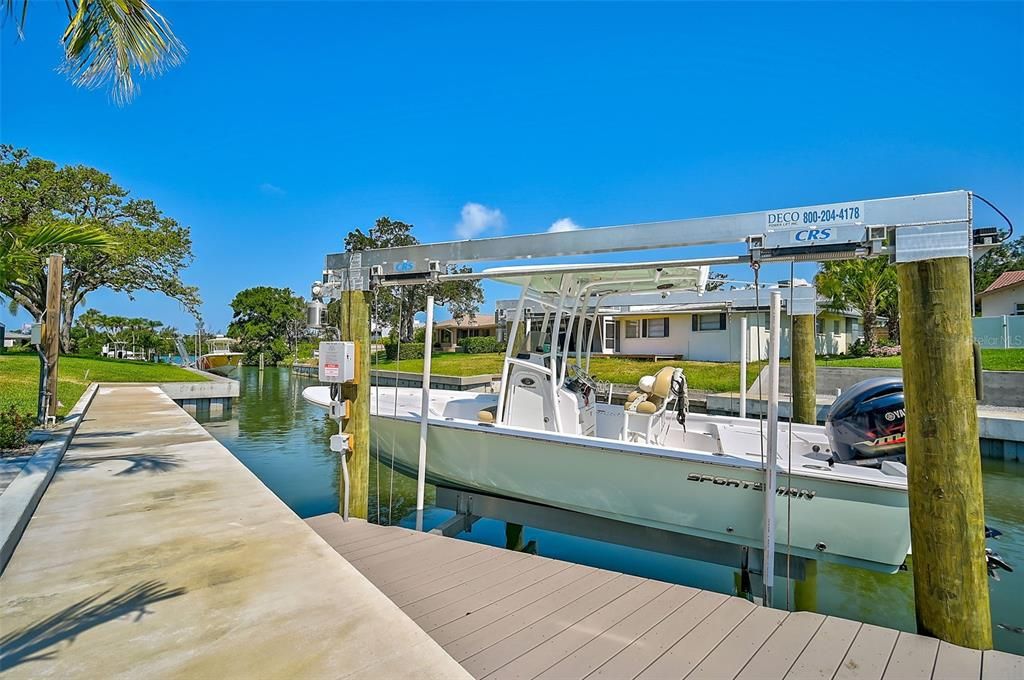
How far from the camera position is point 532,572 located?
327cm

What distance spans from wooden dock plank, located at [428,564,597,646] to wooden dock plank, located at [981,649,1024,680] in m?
1.85

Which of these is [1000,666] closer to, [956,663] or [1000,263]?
[956,663]

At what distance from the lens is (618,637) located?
249 cm

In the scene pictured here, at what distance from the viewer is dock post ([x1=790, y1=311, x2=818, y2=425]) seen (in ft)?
20.7

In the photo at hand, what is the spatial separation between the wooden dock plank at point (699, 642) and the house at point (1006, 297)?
26282 mm

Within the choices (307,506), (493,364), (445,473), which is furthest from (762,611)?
(493,364)

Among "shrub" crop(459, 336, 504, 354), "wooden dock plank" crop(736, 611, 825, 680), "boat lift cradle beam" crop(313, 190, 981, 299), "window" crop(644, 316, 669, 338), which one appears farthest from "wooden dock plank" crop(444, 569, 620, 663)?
"shrub" crop(459, 336, 504, 354)

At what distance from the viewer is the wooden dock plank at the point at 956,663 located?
7.25 feet

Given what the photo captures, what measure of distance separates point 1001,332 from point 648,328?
38.8 feet

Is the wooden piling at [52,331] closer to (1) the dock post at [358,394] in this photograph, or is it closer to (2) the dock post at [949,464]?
(1) the dock post at [358,394]

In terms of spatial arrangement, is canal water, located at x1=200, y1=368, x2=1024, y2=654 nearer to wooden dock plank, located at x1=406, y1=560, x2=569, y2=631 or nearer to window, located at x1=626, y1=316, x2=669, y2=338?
wooden dock plank, located at x1=406, y1=560, x2=569, y2=631

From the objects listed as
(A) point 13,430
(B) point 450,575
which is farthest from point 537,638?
(A) point 13,430

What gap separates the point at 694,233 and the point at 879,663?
2280mm

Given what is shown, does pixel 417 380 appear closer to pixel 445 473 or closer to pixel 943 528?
pixel 445 473
